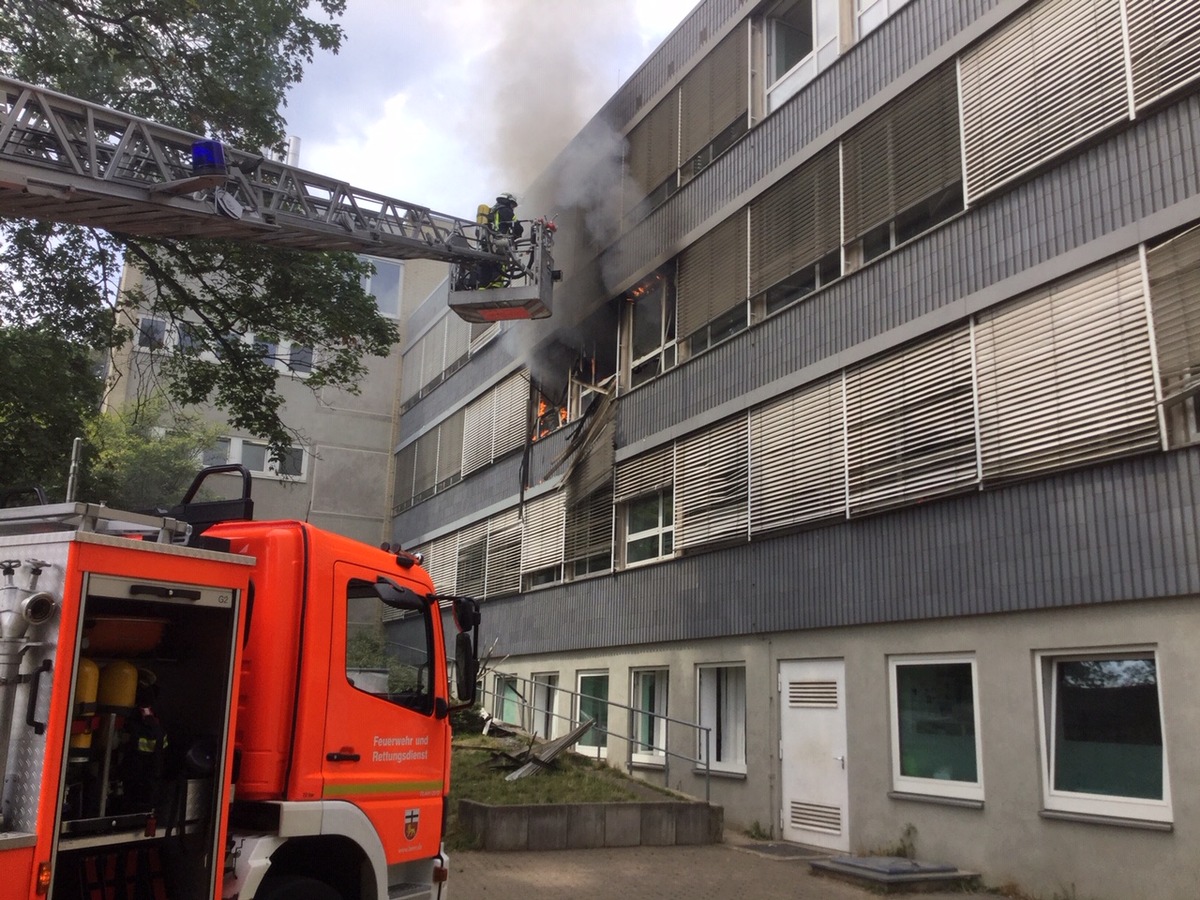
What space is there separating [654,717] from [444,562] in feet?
38.6

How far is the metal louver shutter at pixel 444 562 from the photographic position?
26.6 meters

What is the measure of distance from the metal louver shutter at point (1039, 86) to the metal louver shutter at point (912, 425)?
191 centimetres

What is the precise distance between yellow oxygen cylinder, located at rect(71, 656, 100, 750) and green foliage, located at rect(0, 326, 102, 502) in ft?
36.8

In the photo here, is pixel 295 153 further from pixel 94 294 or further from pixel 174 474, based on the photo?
pixel 94 294

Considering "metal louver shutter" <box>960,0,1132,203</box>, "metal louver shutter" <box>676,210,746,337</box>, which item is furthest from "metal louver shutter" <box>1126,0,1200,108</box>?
"metal louver shutter" <box>676,210,746,337</box>

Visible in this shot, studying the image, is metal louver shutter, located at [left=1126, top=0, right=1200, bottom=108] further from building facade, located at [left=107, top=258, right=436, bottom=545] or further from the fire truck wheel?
building facade, located at [left=107, top=258, right=436, bottom=545]

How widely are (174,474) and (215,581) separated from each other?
26.4m

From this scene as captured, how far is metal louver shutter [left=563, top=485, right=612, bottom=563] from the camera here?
18625mm

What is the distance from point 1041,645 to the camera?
10.0m

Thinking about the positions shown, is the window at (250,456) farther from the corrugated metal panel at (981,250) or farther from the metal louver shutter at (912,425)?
the metal louver shutter at (912,425)

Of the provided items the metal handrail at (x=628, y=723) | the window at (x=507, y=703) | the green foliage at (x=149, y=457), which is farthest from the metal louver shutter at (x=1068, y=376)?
the green foliage at (x=149, y=457)

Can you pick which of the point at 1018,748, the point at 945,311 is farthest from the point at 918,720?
the point at 945,311

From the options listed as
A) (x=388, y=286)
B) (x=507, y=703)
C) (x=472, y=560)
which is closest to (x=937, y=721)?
(x=507, y=703)

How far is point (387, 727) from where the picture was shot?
5.87 m
